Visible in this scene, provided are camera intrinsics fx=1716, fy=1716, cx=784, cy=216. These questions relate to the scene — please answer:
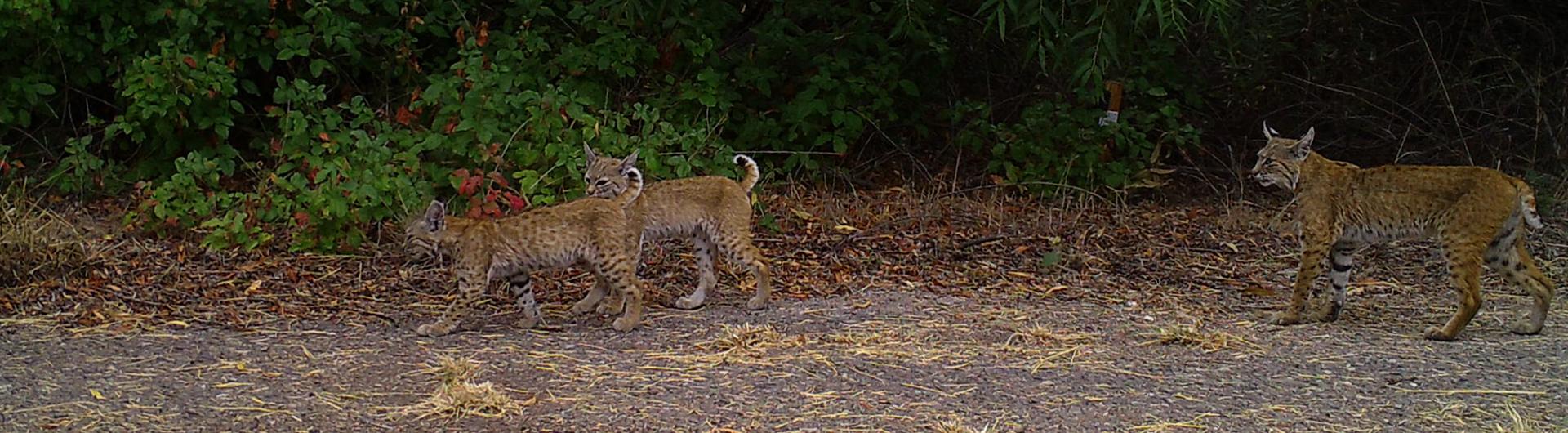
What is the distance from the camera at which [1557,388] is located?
21.5 feet

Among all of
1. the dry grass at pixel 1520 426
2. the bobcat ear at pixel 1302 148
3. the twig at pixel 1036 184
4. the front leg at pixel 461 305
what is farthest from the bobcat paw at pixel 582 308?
the dry grass at pixel 1520 426

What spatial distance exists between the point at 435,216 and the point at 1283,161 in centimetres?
411

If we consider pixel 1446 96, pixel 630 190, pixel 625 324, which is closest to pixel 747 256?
pixel 630 190

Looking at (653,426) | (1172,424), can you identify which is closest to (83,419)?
(653,426)

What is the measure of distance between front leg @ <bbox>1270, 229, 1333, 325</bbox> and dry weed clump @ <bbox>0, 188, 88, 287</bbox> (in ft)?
19.6

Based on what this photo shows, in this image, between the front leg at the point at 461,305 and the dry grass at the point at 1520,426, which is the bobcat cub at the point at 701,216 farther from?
the dry grass at the point at 1520,426

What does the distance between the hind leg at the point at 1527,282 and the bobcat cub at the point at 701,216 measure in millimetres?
3462

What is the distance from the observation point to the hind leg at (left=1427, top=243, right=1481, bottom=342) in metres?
7.54

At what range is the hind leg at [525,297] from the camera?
7879mm

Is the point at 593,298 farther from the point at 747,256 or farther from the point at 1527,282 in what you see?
the point at 1527,282

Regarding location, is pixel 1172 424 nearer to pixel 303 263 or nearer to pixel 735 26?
pixel 303 263

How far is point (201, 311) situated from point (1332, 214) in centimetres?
537

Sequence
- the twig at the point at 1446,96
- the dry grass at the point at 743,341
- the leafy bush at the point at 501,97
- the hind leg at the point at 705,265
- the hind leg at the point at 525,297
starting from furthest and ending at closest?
1. the twig at the point at 1446,96
2. the leafy bush at the point at 501,97
3. the hind leg at the point at 705,265
4. the hind leg at the point at 525,297
5. the dry grass at the point at 743,341

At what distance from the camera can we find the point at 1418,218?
7.91m
